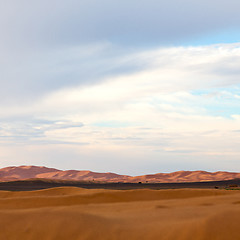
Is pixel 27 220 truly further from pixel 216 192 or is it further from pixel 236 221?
pixel 216 192

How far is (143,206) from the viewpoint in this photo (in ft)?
31.3

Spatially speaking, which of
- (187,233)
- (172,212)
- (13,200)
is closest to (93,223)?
(187,233)

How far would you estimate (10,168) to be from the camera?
106 meters

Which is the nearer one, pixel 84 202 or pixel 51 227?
pixel 51 227

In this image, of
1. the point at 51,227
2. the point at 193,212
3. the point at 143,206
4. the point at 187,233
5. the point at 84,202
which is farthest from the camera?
the point at 84,202

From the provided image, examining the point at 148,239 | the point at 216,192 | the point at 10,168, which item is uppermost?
the point at 10,168

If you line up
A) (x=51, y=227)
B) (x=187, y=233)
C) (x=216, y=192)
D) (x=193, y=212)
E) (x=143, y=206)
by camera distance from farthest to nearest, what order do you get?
(x=216, y=192)
(x=143, y=206)
(x=193, y=212)
(x=51, y=227)
(x=187, y=233)

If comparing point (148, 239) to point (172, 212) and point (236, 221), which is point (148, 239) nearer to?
point (236, 221)

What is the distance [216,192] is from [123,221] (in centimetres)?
623

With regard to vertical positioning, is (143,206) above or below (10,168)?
below

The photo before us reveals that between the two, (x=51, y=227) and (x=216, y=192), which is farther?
(x=216, y=192)

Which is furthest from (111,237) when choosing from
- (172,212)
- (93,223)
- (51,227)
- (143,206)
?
(143,206)

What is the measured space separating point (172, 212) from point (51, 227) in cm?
285

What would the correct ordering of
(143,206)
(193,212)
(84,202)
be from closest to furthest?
(193,212) → (143,206) → (84,202)
